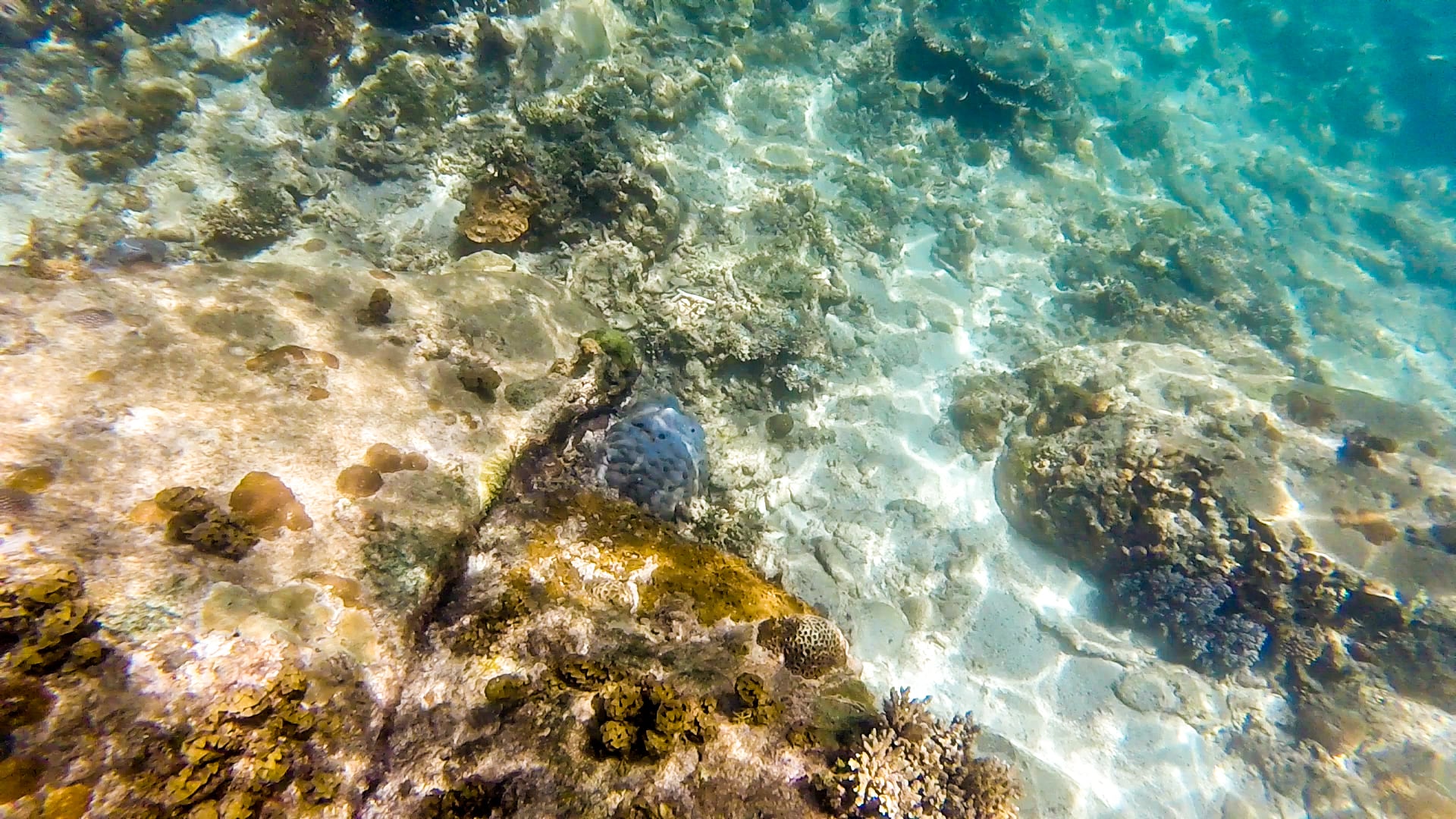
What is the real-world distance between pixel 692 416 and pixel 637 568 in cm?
269

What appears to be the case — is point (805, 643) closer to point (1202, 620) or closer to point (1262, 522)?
point (1202, 620)

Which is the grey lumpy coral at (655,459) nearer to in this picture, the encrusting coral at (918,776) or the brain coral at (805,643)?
the brain coral at (805,643)

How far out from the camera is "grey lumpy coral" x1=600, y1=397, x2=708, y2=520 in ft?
17.9

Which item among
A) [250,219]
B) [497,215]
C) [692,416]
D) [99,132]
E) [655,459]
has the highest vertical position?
[99,132]

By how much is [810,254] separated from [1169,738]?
8.41 meters

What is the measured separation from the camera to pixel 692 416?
274 inches

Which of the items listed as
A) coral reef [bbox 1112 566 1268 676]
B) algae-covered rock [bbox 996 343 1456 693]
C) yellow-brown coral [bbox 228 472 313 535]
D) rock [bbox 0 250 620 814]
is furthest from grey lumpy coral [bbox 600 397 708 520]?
coral reef [bbox 1112 566 1268 676]

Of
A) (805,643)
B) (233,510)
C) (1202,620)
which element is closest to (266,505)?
(233,510)

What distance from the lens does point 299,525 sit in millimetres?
3783

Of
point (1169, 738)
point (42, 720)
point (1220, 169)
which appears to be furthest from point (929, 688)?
point (1220, 169)

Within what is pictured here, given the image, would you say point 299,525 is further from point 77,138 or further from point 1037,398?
point 1037,398

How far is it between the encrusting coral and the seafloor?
3 centimetres

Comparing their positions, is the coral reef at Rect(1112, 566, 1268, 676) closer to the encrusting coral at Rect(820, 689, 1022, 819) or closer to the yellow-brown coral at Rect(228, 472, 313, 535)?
the encrusting coral at Rect(820, 689, 1022, 819)

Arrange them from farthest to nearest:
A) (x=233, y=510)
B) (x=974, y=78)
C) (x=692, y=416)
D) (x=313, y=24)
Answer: (x=974, y=78) → (x=313, y=24) → (x=692, y=416) → (x=233, y=510)
